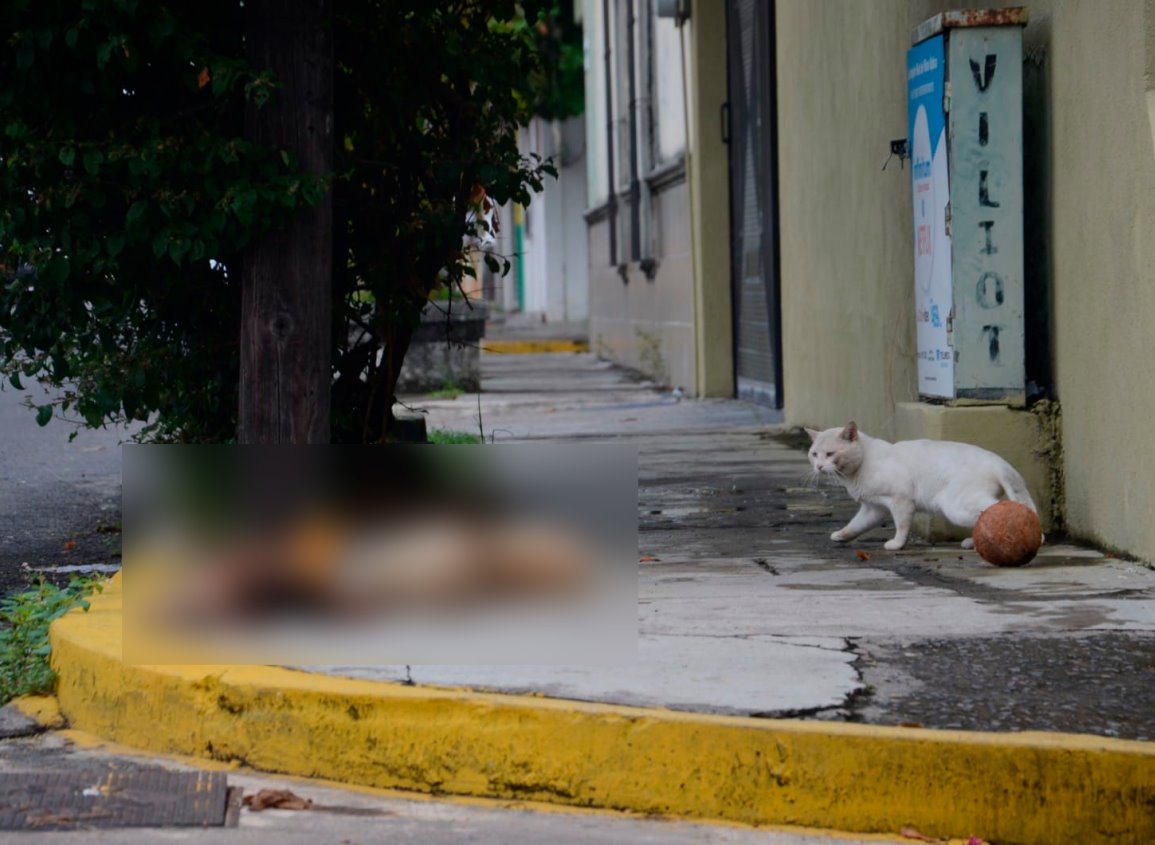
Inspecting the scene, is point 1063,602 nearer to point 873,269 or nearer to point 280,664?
Answer: point 280,664

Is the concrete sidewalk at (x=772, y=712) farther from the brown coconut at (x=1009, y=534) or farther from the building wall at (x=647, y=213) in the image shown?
the building wall at (x=647, y=213)

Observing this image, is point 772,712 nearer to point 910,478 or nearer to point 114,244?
point 910,478

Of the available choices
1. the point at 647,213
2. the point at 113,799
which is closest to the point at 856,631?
the point at 113,799

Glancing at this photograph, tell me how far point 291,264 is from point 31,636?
1725mm

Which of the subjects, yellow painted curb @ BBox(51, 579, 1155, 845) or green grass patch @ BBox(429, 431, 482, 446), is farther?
green grass patch @ BBox(429, 431, 482, 446)

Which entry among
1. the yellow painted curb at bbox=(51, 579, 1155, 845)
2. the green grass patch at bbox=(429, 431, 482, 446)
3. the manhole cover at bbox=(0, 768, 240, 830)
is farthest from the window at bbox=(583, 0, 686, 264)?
the manhole cover at bbox=(0, 768, 240, 830)

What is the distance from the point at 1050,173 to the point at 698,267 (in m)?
7.80

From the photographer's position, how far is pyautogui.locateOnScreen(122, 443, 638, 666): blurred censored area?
4727mm

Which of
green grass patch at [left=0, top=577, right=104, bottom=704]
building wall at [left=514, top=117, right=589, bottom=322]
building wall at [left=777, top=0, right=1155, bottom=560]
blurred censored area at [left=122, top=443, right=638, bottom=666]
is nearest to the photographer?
blurred censored area at [left=122, top=443, right=638, bottom=666]

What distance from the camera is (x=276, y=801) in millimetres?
4195

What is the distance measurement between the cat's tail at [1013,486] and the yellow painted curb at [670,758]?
248cm

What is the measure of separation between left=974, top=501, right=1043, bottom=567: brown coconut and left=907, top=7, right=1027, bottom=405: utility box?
82 centimetres

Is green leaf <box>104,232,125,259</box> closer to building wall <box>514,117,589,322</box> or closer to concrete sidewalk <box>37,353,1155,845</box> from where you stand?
concrete sidewalk <box>37,353,1155,845</box>

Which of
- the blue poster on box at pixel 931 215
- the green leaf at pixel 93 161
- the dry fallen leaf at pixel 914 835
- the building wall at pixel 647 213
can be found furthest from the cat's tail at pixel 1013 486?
the building wall at pixel 647 213
